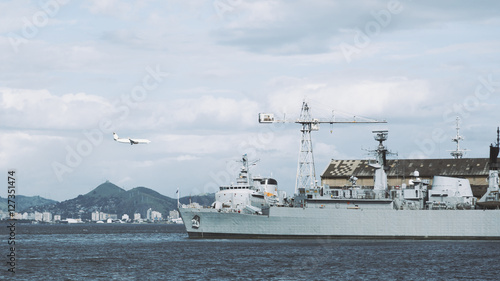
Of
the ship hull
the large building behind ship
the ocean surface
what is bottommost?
the ocean surface

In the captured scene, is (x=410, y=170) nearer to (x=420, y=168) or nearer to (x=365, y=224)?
(x=420, y=168)

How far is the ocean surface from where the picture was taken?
1569 inches

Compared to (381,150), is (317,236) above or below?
below

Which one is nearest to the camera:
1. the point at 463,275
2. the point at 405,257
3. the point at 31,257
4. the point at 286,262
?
the point at 463,275

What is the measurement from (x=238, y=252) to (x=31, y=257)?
15.8 m

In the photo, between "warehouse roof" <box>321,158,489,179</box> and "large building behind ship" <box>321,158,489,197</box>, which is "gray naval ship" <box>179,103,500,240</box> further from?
"warehouse roof" <box>321,158,489,179</box>

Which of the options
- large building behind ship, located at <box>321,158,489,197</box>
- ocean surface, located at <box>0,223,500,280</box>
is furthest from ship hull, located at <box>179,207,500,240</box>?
large building behind ship, located at <box>321,158,489,197</box>

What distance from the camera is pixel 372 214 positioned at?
2594 inches

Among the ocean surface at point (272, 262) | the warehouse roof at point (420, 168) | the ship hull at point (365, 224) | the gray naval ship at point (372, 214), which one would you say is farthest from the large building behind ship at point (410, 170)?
the ocean surface at point (272, 262)

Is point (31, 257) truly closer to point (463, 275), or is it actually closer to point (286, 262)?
point (286, 262)

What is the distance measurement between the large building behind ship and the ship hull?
64.3ft

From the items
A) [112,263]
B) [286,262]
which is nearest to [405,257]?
[286,262]

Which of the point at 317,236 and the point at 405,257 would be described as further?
the point at 317,236

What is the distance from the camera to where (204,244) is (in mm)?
62250
